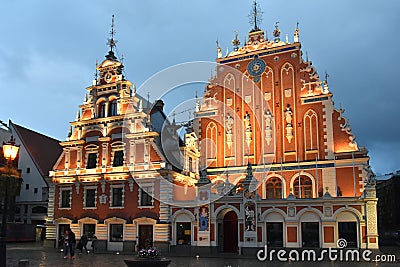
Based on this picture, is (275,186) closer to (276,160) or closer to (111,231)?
(276,160)

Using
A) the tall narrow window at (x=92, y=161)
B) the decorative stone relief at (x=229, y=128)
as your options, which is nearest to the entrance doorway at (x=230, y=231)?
the decorative stone relief at (x=229, y=128)

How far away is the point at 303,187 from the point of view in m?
28.9

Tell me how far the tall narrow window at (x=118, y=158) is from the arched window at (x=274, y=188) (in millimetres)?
11225

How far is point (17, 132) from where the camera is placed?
155ft

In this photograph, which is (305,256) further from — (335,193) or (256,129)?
(256,129)

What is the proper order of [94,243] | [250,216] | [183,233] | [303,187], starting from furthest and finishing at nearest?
[94,243], [303,187], [183,233], [250,216]

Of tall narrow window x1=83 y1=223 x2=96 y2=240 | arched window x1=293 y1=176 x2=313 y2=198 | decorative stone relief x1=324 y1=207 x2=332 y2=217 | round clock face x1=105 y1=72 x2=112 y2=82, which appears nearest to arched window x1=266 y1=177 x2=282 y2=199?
arched window x1=293 y1=176 x2=313 y2=198

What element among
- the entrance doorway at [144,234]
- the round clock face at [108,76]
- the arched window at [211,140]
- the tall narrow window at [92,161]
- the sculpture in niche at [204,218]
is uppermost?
the round clock face at [108,76]

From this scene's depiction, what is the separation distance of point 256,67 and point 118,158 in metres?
13.1

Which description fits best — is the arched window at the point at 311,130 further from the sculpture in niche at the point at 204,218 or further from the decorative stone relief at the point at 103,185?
the decorative stone relief at the point at 103,185

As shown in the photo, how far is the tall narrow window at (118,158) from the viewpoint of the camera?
103 ft

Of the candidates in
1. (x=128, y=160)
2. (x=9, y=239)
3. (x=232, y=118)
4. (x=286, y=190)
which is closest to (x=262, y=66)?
(x=232, y=118)

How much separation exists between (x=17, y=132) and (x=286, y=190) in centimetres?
3300

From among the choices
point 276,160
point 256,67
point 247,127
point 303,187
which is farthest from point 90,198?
point 256,67
